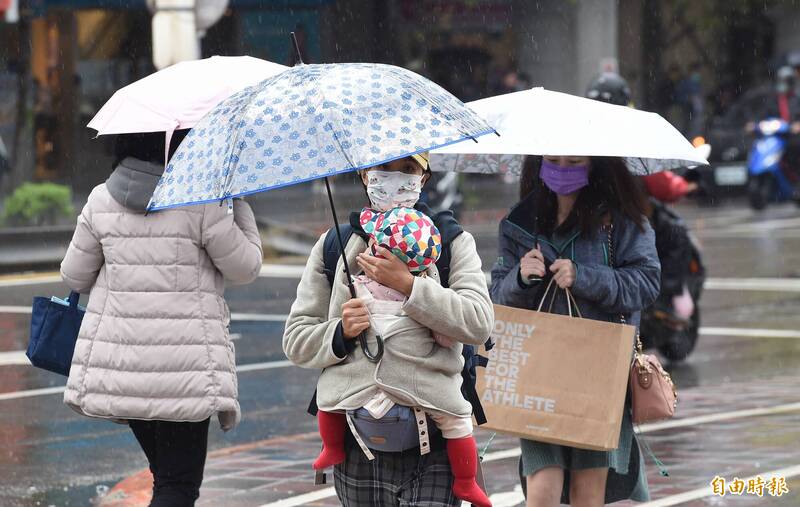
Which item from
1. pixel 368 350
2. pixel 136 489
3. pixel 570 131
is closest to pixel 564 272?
pixel 570 131

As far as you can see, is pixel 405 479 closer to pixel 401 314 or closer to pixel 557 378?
pixel 401 314

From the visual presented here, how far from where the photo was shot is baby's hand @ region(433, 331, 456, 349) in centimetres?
422

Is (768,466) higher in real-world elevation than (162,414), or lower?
lower

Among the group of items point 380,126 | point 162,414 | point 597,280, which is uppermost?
point 380,126

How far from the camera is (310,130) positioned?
3.96 m

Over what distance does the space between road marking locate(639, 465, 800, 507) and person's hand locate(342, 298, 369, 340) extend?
2.88 meters

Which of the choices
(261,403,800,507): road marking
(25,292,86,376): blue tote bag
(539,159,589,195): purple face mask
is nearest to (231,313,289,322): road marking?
(261,403,800,507): road marking

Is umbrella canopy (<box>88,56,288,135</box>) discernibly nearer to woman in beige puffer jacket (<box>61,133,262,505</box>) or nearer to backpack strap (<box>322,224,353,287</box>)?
woman in beige puffer jacket (<box>61,133,262,505</box>)

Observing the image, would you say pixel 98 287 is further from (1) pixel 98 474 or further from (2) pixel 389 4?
(2) pixel 389 4

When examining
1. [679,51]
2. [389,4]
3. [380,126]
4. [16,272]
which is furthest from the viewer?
[679,51]

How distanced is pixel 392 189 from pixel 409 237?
18 centimetres

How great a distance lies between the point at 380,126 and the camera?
13.1 feet

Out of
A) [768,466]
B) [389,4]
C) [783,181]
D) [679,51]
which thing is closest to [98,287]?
[768,466]

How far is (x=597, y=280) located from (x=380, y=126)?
5.33 ft
